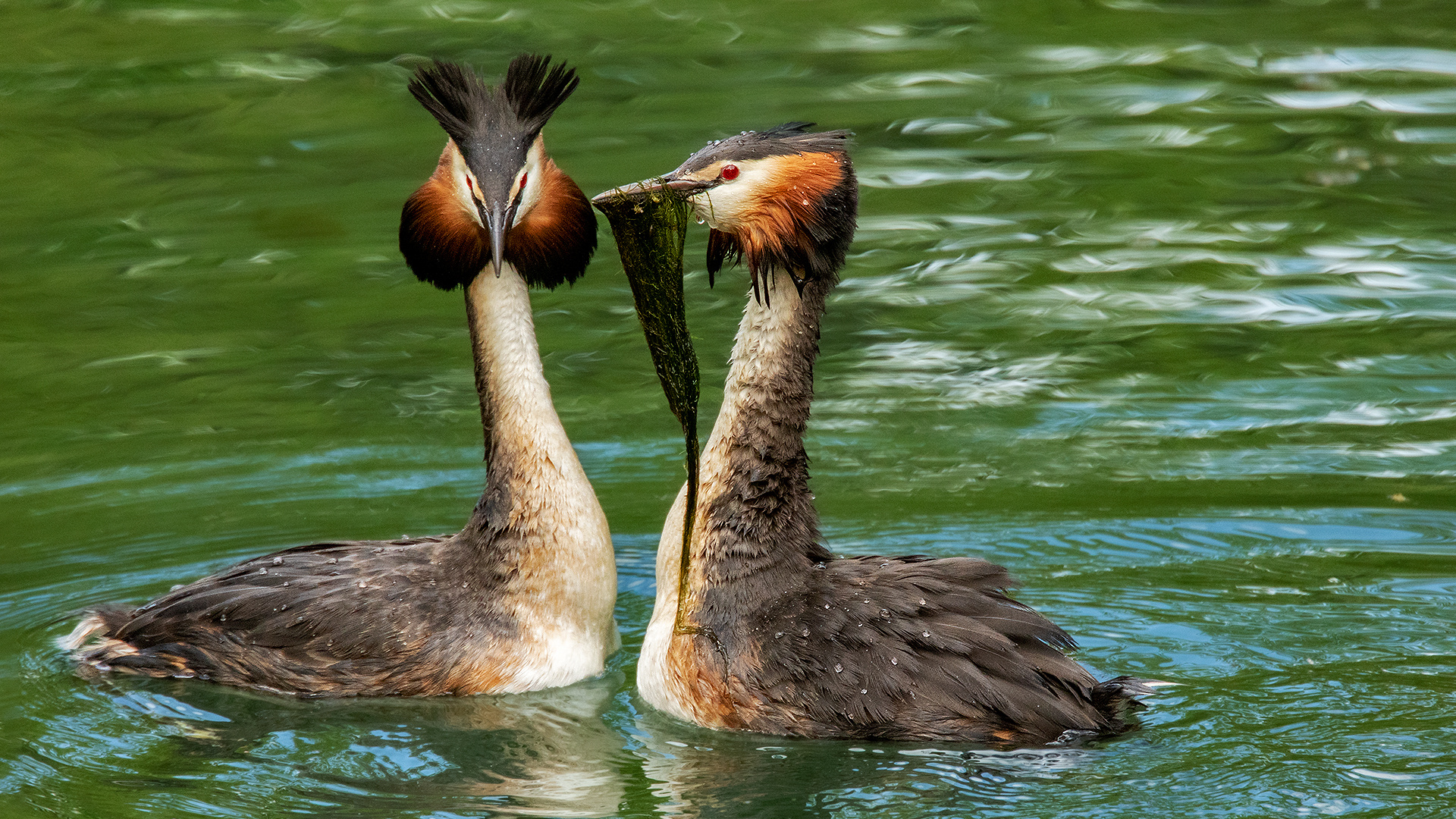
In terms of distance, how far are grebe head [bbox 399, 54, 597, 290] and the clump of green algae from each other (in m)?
0.67

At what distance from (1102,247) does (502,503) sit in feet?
16.6

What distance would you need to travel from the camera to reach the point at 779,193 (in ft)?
20.1

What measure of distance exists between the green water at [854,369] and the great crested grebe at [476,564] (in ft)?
0.52

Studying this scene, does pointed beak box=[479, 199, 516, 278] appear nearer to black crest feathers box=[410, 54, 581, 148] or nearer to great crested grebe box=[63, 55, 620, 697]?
great crested grebe box=[63, 55, 620, 697]

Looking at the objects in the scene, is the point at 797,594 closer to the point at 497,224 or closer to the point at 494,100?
the point at 497,224

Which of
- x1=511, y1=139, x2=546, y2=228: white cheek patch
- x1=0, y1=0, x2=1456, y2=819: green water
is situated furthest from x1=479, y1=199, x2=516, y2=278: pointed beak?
x1=0, y1=0, x2=1456, y2=819: green water

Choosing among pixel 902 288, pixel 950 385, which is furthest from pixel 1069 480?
pixel 902 288

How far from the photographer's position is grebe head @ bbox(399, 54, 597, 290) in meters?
6.58

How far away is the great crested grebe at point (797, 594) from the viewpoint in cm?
583

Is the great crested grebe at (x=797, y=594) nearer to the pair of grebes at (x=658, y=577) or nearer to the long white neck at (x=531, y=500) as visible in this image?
the pair of grebes at (x=658, y=577)

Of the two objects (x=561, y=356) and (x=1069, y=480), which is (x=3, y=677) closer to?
(x=561, y=356)

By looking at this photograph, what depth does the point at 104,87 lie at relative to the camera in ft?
40.0

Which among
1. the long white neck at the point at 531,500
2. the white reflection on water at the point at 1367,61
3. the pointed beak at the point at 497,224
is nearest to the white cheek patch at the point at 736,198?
the pointed beak at the point at 497,224

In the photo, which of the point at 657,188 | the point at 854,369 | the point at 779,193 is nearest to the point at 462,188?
the point at 657,188
